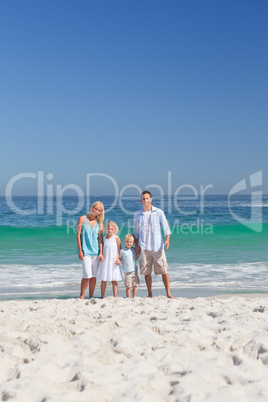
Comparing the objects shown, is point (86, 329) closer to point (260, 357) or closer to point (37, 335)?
point (37, 335)

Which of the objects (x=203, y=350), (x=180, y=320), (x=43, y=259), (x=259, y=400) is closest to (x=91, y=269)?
(x=180, y=320)

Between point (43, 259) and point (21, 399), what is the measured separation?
9.80m

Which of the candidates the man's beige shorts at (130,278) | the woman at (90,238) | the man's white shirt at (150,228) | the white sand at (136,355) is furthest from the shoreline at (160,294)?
the white sand at (136,355)

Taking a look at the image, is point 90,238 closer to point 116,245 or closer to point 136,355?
point 116,245

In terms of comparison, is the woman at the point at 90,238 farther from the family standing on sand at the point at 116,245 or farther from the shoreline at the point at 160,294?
the shoreline at the point at 160,294

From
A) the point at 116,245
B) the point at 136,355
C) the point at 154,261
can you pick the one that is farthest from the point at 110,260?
the point at 136,355

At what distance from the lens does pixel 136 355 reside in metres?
3.32

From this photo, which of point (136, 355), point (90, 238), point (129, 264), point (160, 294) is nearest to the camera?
point (136, 355)

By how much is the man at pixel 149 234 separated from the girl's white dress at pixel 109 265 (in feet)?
1.41

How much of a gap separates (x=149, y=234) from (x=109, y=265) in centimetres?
85

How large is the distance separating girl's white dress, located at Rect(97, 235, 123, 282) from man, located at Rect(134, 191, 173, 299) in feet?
1.41

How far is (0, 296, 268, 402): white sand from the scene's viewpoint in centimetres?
266

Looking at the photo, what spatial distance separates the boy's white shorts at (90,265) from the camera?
20.8 feet

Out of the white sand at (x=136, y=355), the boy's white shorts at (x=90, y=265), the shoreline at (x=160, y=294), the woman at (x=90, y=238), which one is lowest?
the shoreline at (x=160, y=294)
